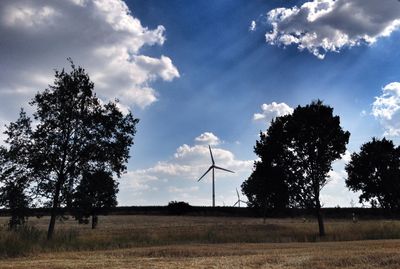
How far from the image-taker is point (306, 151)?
50.7 metres

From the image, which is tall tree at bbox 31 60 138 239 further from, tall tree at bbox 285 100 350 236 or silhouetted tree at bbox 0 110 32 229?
tall tree at bbox 285 100 350 236

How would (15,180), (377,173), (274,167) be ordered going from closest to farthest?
(15,180)
(274,167)
(377,173)

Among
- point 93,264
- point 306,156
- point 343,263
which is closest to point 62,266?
point 93,264

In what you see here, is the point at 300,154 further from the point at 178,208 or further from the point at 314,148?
the point at 178,208

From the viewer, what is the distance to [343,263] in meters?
16.9

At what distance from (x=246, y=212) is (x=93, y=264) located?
222 feet

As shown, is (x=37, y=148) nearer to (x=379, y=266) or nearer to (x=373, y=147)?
(x=379, y=266)

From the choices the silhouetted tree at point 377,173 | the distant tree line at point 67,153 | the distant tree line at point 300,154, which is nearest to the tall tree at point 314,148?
the distant tree line at point 300,154

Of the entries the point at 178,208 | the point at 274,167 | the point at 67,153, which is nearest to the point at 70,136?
the point at 67,153

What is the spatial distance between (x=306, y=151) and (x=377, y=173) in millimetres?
40385

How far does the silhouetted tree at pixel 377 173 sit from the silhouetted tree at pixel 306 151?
121 ft

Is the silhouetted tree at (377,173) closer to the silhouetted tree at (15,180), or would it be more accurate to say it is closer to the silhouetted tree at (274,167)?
the silhouetted tree at (274,167)

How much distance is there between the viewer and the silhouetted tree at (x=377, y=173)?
3231 inches

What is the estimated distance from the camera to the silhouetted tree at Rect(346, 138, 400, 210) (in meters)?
82.1
